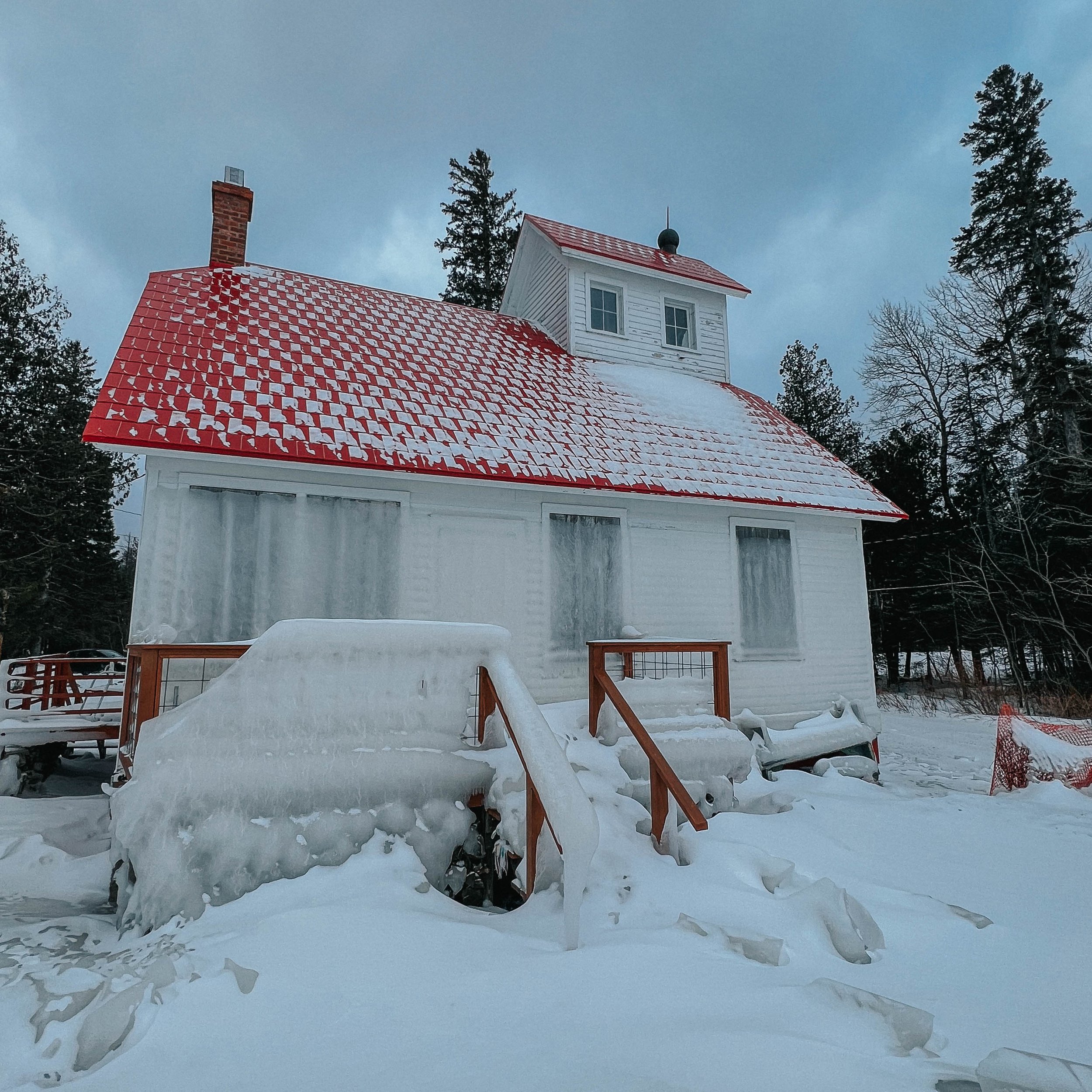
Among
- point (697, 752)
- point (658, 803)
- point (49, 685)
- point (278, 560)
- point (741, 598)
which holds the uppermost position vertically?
point (278, 560)

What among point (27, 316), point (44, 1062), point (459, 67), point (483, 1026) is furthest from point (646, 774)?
point (27, 316)

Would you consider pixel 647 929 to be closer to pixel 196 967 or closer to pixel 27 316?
pixel 196 967

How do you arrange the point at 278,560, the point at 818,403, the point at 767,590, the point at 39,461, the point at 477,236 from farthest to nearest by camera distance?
the point at 818,403 < the point at 477,236 < the point at 39,461 < the point at 767,590 < the point at 278,560

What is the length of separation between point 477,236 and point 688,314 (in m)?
17.1

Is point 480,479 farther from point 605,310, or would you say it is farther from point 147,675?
point 605,310

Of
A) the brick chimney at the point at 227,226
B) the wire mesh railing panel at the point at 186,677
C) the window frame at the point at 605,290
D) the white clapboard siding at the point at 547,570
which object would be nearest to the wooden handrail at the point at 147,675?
the wire mesh railing panel at the point at 186,677

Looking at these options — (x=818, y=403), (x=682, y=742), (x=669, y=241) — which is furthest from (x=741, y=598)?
(x=818, y=403)

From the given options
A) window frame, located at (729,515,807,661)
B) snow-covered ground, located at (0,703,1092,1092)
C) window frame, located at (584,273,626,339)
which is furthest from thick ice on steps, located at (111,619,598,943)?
window frame, located at (584,273,626,339)

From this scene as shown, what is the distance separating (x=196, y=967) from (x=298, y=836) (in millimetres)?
1067

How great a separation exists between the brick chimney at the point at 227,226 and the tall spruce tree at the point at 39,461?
622 inches

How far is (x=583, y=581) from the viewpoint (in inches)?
354

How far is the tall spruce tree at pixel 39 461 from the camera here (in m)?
23.1

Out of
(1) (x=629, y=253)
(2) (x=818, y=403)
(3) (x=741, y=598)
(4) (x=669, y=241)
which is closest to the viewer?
(3) (x=741, y=598)

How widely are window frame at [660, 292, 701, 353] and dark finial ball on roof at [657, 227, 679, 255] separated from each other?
271 cm
